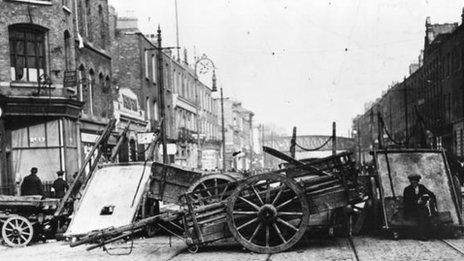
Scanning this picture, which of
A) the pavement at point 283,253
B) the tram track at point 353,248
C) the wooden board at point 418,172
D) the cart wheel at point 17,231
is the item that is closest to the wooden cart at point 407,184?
the wooden board at point 418,172

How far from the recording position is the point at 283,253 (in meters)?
9.94

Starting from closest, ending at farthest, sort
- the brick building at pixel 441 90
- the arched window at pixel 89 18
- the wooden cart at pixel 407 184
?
the wooden cart at pixel 407 184 < the arched window at pixel 89 18 < the brick building at pixel 441 90

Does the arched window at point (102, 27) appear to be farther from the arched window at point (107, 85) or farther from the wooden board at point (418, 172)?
the wooden board at point (418, 172)

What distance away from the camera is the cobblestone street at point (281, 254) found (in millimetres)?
9461

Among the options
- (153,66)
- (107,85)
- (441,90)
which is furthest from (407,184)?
(441,90)

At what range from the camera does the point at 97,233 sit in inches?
381

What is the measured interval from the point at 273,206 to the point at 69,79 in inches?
594

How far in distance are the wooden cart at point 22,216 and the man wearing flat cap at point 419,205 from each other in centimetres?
747

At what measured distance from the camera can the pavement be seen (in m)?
9.46

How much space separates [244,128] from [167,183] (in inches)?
3488

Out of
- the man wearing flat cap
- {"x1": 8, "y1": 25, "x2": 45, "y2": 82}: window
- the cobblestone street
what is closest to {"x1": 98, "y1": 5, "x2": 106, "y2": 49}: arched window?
{"x1": 8, "y1": 25, "x2": 45, "y2": 82}: window

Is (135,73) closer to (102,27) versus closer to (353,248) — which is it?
(102,27)

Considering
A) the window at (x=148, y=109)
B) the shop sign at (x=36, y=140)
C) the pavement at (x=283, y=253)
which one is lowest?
the pavement at (x=283, y=253)

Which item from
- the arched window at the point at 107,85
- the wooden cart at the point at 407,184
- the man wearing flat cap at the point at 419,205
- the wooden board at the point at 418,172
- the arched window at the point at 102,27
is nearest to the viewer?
the man wearing flat cap at the point at 419,205
